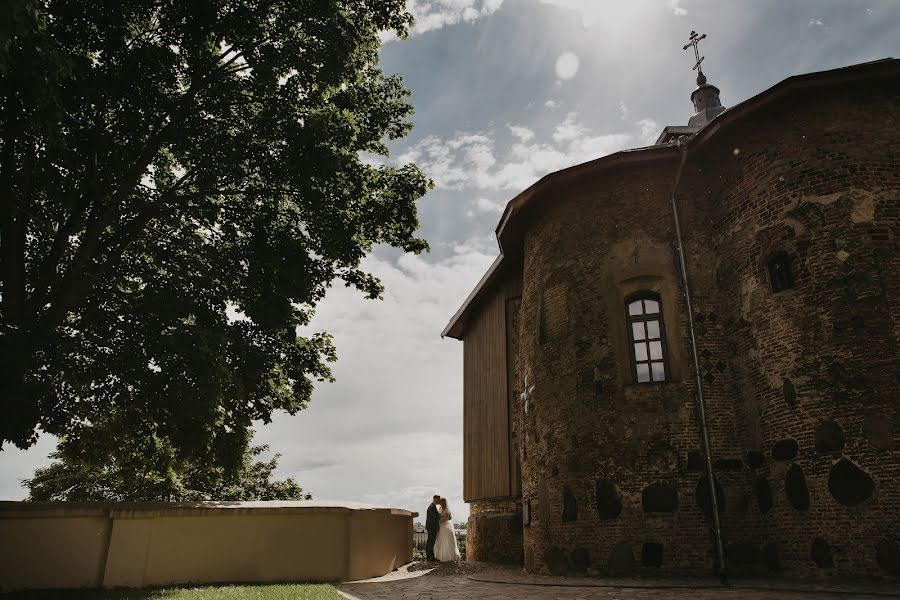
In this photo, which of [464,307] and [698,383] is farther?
[464,307]

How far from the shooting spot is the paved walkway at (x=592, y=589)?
738 centimetres

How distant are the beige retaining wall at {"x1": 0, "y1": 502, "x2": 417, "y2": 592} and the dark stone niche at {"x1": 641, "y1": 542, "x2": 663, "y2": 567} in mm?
5746

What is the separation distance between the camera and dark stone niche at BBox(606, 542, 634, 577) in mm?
10141

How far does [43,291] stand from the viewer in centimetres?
944

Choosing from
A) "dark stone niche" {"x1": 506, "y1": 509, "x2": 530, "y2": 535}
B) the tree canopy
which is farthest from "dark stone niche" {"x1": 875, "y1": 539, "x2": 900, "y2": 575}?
the tree canopy

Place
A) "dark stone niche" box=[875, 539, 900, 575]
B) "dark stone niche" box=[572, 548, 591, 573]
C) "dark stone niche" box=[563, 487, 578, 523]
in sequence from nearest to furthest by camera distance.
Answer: "dark stone niche" box=[875, 539, 900, 575]
"dark stone niche" box=[572, 548, 591, 573]
"dark stone niche" box=[563, 487, 578, 523]

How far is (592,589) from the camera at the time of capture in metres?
8.84

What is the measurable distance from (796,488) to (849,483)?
0.79 metres

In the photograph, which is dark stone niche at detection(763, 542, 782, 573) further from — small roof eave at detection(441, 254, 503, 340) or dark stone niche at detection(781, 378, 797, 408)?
small roof eave at detection(441, 254, 503, 340)

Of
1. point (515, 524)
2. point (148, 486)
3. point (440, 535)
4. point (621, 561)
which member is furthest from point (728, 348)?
point (148, 486)

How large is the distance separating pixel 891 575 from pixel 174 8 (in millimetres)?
13373

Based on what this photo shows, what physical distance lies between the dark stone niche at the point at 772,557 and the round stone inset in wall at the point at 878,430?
7.32 ft

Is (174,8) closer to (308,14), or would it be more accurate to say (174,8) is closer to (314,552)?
(308,14)

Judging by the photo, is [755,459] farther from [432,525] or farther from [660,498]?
[432,525]
